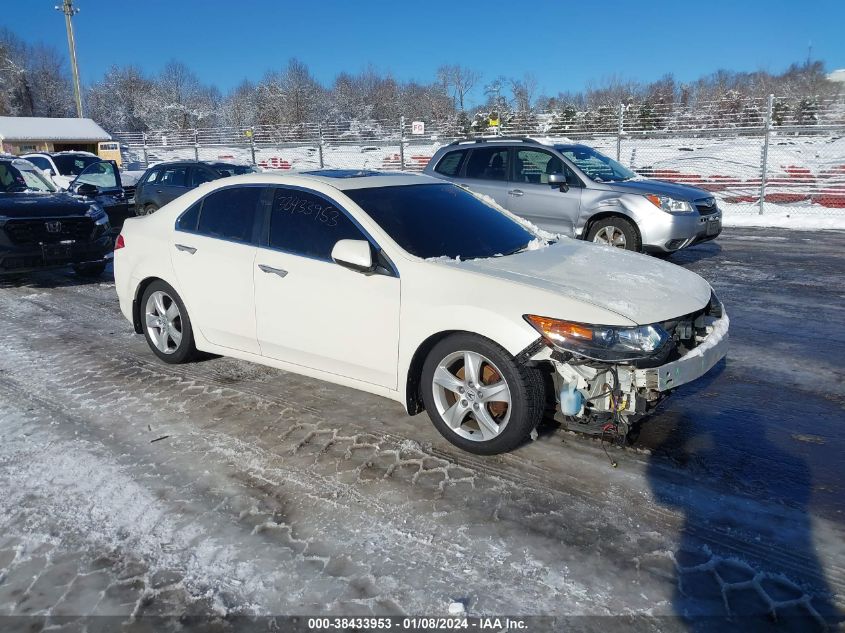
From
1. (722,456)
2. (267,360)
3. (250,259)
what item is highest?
(250,259)

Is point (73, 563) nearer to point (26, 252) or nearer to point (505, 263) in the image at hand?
point (505, 263)

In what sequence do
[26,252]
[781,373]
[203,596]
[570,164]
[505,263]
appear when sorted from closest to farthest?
[203,596] → [505,263] → [781,373] → [26,252] → [570,164]

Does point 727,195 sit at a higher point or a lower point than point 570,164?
lower

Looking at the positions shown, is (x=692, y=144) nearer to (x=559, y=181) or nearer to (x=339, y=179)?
(x=559, y=181)

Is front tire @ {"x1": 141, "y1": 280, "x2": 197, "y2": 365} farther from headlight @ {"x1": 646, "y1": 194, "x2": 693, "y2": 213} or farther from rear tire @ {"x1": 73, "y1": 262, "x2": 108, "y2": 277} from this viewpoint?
headlight @ {"x1": 646, "y1": 194, "x2": 693, "y2": 213}

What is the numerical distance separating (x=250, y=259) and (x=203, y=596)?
249 centimetres

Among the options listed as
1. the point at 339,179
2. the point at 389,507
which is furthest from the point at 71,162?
the point at 389,507

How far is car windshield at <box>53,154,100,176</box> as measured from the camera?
17.7m

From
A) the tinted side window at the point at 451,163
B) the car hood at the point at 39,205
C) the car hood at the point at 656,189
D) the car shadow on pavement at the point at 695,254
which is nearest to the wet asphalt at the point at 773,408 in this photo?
the car hood at the point at 656,189

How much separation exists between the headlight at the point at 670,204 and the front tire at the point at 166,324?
258 inches

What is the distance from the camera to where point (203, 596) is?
2602 millimetres

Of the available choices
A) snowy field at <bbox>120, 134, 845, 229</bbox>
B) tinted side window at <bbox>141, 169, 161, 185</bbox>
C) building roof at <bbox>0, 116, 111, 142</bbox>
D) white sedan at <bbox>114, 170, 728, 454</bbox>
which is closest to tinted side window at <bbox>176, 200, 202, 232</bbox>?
white sedan at <bbox>114, 170, 728, 454</bbox>

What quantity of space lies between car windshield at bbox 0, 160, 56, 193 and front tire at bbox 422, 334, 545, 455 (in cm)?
791

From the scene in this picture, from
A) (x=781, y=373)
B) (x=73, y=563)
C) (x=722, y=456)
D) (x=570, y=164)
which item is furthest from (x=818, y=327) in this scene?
(x=73, y=563)
